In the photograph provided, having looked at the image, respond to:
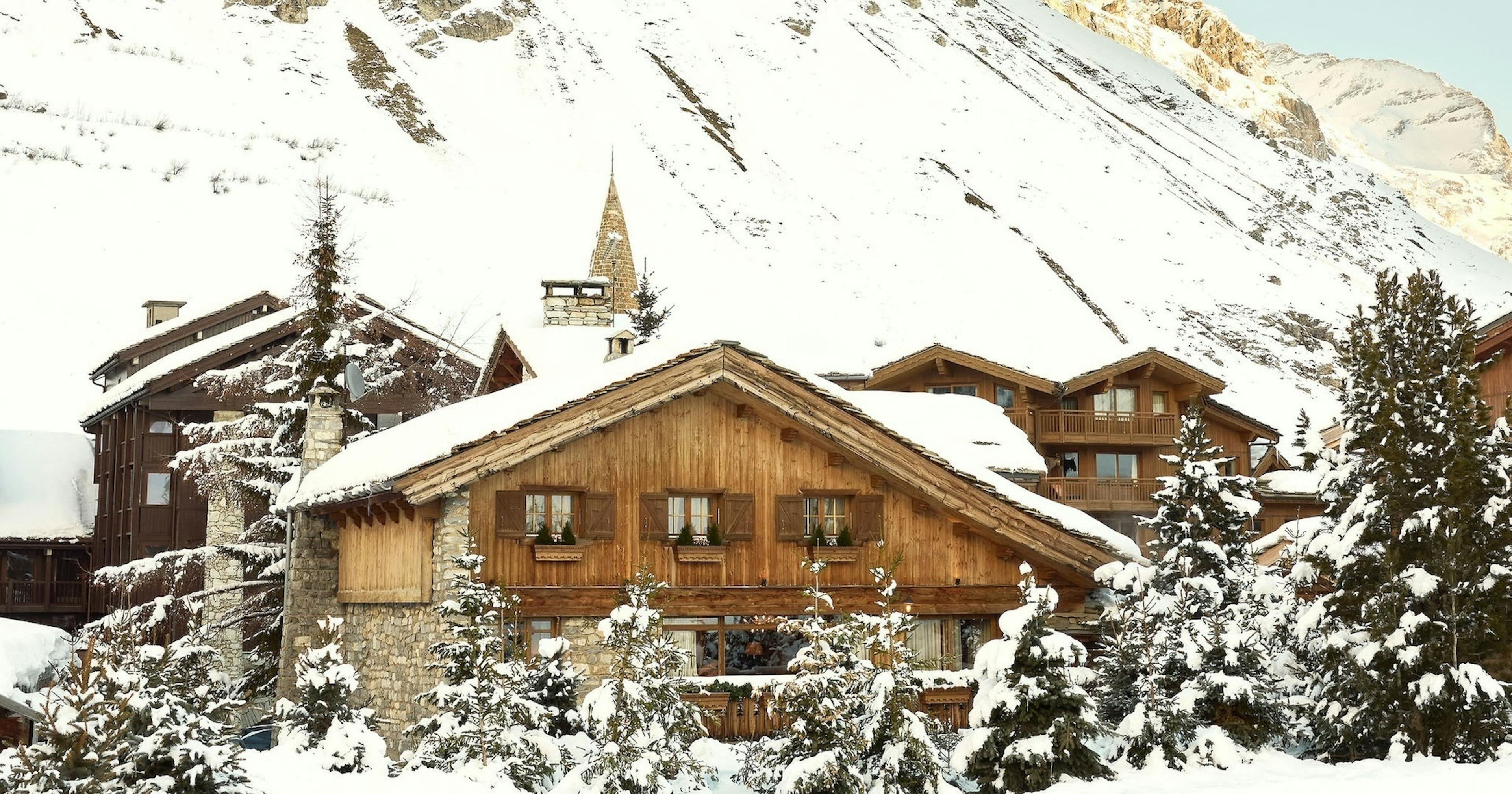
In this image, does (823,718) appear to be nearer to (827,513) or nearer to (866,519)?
(866,519)

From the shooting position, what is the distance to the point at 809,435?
24.0 metres

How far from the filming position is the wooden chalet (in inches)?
1554

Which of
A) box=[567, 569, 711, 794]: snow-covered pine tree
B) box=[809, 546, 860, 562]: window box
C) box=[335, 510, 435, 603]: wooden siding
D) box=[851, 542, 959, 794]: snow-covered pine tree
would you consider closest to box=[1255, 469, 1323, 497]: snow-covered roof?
box=[809, 546, 860, 562]: window box

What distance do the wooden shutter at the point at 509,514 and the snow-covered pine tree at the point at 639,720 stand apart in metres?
4.63

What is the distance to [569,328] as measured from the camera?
136 ft

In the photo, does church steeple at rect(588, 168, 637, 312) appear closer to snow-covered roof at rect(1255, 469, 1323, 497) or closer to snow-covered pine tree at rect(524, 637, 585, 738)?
snow-covered roof at rect(1255, 469, 1323, 497)

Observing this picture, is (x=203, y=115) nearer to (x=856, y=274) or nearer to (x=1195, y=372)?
(x=856, y=274)

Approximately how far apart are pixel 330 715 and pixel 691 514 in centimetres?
705

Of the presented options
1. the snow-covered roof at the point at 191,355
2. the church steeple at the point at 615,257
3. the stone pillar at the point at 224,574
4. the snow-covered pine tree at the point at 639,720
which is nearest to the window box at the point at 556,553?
the snow-covered pine tree at the point at 639,720

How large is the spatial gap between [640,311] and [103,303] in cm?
2521

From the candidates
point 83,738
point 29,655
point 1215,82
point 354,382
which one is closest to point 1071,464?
point 354,382

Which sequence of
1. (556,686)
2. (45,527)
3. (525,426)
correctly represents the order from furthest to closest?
1. (45,527)
2. (525,426)
3. (556,686)

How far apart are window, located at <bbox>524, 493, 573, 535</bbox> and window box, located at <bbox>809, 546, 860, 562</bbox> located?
12.6 feet

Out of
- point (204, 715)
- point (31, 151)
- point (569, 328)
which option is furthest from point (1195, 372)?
point (31, 151)
